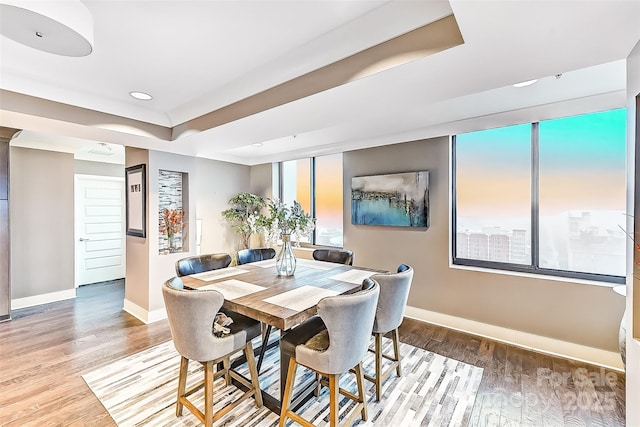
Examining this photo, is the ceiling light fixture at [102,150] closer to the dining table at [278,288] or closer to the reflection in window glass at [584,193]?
the dining table at [278,288]

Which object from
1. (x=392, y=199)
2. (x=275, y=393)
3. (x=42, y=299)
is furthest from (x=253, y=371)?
(x=42, y=299)

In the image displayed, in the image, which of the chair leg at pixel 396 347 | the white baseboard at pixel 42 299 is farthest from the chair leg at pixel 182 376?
the white baseboard at pixel 42 299

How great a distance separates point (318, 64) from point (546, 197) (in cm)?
274

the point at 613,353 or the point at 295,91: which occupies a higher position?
the point at 295,91

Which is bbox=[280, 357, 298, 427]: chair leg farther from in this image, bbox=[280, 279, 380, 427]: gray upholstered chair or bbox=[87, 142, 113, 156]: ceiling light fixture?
bbox=[87, 142, 113, 156]: ceiling light fixture

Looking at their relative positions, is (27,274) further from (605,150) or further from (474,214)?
(605,150)

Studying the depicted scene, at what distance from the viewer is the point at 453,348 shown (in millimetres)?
3107

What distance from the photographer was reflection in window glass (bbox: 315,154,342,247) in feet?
15.9

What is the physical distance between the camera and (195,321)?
1.73m

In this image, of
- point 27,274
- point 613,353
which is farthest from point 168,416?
point 27,274

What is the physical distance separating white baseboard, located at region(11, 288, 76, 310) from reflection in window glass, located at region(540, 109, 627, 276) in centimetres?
678

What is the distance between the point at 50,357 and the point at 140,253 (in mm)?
1421

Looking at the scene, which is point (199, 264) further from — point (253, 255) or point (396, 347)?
point (396, 347)

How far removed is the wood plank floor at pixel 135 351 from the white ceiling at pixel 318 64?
2.28 meters
